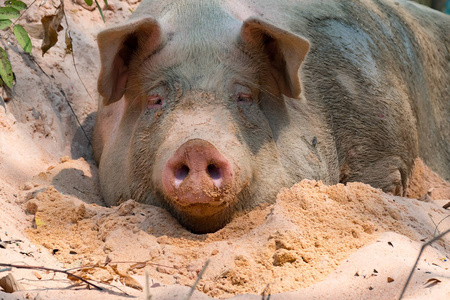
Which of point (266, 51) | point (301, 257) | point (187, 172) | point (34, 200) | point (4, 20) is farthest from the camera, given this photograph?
point (4, 20)

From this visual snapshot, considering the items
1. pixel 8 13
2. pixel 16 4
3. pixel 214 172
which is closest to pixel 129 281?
pixel 214 172

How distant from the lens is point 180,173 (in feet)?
11.0

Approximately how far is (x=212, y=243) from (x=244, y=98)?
1067mm

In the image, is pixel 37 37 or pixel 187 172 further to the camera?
pixel 37 37

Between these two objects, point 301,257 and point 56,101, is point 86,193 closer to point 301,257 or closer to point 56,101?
point 56,101

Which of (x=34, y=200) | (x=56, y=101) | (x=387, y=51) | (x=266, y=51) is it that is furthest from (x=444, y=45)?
(x=34, y=200)

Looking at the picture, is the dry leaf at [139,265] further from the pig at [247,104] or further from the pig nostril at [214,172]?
the pig nostril at [214,172]

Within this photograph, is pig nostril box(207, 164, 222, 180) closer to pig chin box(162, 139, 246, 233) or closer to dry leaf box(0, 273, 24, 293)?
pig chin box(162, 139, 246, 233)

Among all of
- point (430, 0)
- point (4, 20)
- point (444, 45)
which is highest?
point (4, 20)

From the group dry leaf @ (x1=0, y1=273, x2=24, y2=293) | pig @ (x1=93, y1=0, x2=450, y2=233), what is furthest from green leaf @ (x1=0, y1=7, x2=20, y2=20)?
dry leaf @ (x1=0, y1=273, x2=24, y2=293)

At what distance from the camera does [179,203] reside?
3377 mm

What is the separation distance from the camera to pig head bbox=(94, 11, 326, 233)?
11.1 ft

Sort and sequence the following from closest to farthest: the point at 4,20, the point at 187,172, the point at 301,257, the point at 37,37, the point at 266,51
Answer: the point at 301,257 → the point at 187,172 → the point at 266,51 → the point at 4,20 → the point at 37,37

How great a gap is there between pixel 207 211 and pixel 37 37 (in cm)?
241
